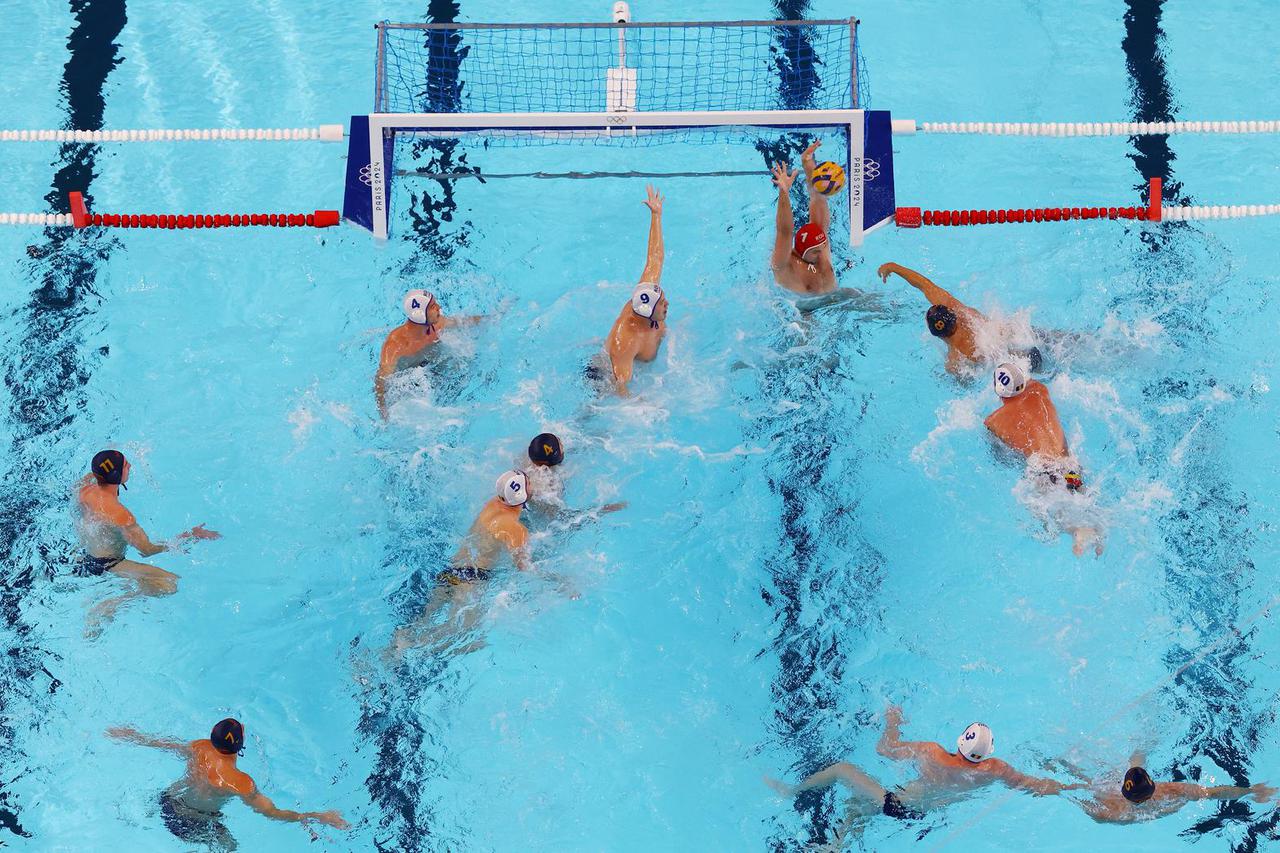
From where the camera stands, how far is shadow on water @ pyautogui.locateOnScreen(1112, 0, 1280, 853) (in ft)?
22.6

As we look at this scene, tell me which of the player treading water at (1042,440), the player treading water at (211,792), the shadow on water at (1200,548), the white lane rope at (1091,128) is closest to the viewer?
the player treading water at (211,792)

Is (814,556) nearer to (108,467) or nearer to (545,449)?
(545,449)

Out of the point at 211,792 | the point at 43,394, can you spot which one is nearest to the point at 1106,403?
the point at 211,792

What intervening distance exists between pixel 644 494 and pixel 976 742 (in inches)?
88.5

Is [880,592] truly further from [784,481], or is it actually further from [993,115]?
[993,115]

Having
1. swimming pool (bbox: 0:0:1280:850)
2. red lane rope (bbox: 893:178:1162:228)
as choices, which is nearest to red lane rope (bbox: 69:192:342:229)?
swimming pool (bbox: 0:0:1280:850)

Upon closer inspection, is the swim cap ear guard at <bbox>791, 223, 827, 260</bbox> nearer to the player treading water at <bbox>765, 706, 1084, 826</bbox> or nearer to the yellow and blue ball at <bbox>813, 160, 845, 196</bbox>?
the yellow and blue ball at <bbox>813, 160, 845, 196</bbox>

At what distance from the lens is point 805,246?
7.96 metres

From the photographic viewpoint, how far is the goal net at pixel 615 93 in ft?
26.7

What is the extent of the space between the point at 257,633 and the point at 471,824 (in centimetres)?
151

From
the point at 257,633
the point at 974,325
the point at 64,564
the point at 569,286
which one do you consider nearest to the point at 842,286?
the point at 974,325

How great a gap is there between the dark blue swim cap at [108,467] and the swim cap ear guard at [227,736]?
1476 millimetres

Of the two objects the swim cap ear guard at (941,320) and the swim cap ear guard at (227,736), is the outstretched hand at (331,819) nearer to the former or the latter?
the swim cap ear guard at (227,736)

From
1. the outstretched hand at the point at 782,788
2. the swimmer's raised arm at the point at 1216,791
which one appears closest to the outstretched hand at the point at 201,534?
the outstretched hand at the point at 782,788
